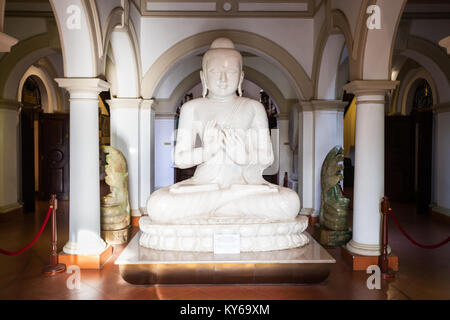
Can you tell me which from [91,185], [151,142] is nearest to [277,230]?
[91,185]

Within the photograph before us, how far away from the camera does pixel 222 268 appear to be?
158 inches

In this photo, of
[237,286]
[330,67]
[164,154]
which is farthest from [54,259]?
[164,154]

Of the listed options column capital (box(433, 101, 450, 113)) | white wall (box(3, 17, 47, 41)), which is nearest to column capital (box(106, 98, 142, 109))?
white wall (box(3, 17, 47, 41))

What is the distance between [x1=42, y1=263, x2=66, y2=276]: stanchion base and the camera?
461cm

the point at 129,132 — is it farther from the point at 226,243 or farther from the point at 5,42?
the point at 5,42

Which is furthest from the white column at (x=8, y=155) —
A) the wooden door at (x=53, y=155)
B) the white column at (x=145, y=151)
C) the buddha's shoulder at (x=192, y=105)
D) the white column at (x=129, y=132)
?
the buddha's shoulder at (x=192, y=105)

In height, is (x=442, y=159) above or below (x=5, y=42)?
below

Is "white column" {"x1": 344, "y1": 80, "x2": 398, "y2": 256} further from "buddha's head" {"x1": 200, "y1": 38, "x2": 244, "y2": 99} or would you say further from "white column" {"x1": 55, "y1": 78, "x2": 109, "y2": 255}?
"white column" {"x1": 55, "y1": 78, "x2": 109, "y2": 255}

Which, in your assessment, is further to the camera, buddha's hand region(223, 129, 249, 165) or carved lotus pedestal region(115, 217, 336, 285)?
buddha's hand region(223, 129, 249, 165)

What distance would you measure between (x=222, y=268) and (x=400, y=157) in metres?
8.18

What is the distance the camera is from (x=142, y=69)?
7.38 metres

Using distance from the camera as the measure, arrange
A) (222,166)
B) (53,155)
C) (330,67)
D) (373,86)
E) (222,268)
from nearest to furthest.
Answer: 1. (222,268)
2. (373,86)
3. (222,166)
4. (330,67)
5. (53,155)

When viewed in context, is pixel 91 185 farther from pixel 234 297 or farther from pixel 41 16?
pixel 41 16

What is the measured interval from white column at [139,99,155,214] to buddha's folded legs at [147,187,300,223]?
3210mm
